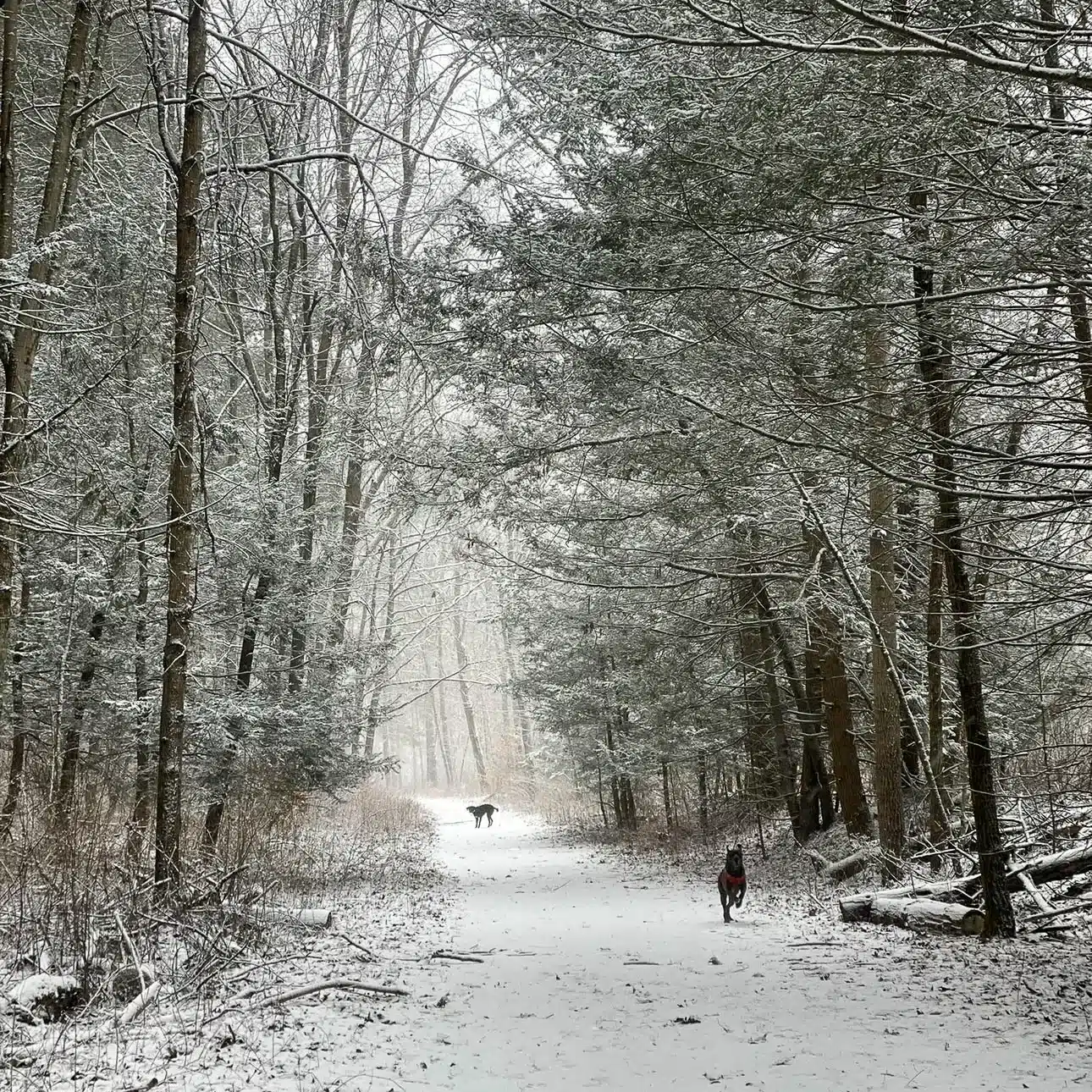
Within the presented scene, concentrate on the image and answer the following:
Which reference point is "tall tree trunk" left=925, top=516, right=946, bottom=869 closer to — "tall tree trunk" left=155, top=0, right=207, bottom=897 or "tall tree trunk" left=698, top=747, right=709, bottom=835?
"tall tree trunk" left=698, top=747, right=709, bottom=835

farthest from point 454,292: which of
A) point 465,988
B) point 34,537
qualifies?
point 465,988

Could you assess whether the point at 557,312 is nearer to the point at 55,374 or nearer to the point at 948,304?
the point at 948,304

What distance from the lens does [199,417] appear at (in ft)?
29.0

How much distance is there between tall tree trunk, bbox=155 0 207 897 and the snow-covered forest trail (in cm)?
284

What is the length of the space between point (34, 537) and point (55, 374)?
2161mm

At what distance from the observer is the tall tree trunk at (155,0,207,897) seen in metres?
7.45

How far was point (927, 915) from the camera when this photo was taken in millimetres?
8500

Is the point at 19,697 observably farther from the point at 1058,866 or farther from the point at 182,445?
the point at 1058,866

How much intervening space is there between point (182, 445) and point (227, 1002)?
176 inches

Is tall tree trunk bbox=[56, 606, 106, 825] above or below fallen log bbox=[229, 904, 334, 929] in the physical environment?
above

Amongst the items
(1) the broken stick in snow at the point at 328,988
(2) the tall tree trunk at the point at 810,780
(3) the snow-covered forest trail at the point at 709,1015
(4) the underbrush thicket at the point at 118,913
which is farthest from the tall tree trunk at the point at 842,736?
(1) the broken stick in snow at the point at 328,988

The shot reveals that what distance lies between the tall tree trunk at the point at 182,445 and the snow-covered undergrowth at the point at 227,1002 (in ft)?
3.68

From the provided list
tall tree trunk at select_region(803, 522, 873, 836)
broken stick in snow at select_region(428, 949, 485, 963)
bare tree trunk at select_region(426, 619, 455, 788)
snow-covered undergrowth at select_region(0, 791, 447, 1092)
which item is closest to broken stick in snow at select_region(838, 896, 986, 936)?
tall tree trunk at select_region(803, 522, 873, 836)

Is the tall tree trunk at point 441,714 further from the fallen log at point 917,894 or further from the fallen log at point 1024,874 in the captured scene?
the fallen log at point 1024,874
